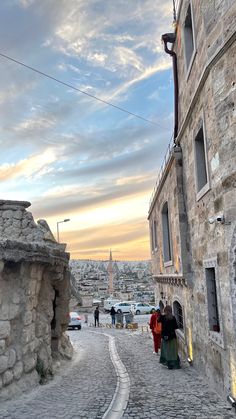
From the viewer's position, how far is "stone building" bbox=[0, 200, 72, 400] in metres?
6.45

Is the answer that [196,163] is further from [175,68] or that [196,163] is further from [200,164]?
[175,68]

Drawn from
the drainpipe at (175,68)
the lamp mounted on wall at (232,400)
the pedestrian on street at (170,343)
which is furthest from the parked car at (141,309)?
the lamp mounted on wall at (232,400)

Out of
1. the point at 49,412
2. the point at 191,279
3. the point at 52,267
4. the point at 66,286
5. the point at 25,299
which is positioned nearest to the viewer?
the point at 49,412

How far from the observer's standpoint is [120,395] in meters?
6.89

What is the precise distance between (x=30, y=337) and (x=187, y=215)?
457cm

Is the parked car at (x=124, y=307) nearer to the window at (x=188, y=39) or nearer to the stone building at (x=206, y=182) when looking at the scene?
the stone building at (x=206, y=182)

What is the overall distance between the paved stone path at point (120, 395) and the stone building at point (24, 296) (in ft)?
1.30

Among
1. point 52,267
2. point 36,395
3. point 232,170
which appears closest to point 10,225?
point 52,267

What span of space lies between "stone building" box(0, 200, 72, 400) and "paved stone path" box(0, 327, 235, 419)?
39 centimetres

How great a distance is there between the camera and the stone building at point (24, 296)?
6.45 m

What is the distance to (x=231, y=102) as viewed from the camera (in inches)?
235

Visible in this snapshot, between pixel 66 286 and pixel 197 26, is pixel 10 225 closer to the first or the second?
pixel 66 286

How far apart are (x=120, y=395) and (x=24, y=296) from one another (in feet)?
7.70

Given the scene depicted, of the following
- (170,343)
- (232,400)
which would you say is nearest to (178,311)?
(170,343)
